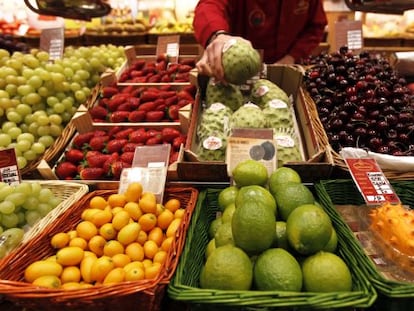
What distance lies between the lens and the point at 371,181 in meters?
1.44

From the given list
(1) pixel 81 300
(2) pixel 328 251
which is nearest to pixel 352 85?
(2) pixel 328 251

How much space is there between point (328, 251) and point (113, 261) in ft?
2.22

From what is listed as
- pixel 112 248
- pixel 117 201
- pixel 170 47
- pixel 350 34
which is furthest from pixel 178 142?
pixel 350 34

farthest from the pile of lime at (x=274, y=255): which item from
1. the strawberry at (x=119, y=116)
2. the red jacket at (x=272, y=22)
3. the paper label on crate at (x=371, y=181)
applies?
the red jacket at (x=272, y=22)

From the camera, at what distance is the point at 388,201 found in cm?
137

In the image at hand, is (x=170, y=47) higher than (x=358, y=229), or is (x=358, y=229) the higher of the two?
(x=170, y=47)

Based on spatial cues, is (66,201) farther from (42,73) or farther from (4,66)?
(4,66)

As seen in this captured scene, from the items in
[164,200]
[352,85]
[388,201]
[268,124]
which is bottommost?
[164,200]

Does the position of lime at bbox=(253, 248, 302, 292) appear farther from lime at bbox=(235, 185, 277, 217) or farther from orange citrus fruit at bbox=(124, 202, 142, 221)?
orange citrus fruit at bbox=(124, 202, 142, 221)

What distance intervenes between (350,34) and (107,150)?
2.13 m

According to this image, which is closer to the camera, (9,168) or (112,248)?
(112,248)

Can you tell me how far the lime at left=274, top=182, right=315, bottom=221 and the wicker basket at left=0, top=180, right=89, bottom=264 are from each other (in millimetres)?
842

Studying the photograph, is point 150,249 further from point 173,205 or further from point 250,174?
point 250,174

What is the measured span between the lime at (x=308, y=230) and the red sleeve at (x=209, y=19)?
5.13 ft
